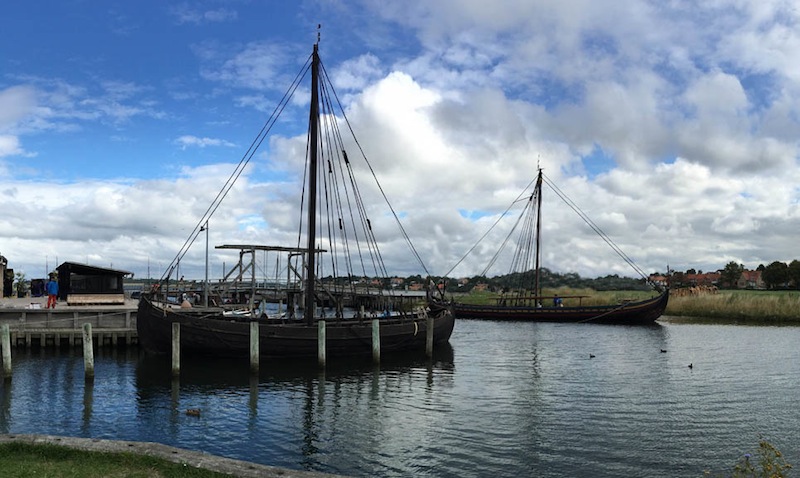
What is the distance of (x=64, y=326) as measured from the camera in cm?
3192

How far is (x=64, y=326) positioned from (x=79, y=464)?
A: 87.4ft

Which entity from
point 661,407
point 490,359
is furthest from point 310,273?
point 661,407

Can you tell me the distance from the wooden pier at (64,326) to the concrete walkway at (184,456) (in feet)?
77.1

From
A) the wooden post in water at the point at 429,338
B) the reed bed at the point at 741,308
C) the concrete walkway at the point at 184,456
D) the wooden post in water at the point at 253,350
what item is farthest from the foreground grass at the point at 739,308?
the concrete walkway at the point at 184,456

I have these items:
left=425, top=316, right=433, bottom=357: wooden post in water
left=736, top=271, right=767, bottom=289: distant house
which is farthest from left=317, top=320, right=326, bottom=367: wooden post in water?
Answer: left=736, top=271, right=767, bottom=289: distant house

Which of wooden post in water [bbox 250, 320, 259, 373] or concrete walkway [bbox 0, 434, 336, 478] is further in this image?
wooden post in water [bbox 250, 320, 259, 373]

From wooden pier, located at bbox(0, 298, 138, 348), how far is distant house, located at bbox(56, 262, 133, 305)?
7.45 meters

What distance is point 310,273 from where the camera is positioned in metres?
30.5

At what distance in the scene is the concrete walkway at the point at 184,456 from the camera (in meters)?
8.91

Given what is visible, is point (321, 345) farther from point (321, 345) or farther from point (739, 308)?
point (739, 308)

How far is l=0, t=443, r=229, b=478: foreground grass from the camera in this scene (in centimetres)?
874

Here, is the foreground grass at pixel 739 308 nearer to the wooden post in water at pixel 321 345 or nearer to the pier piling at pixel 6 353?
the wooden post in water at pixel 321 345

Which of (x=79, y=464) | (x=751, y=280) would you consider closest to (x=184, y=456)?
(x=79, y=464)

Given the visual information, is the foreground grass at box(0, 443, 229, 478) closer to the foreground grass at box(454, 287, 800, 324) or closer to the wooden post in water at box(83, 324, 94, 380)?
the wooden post in water at box(83, 324, 94, 380)
